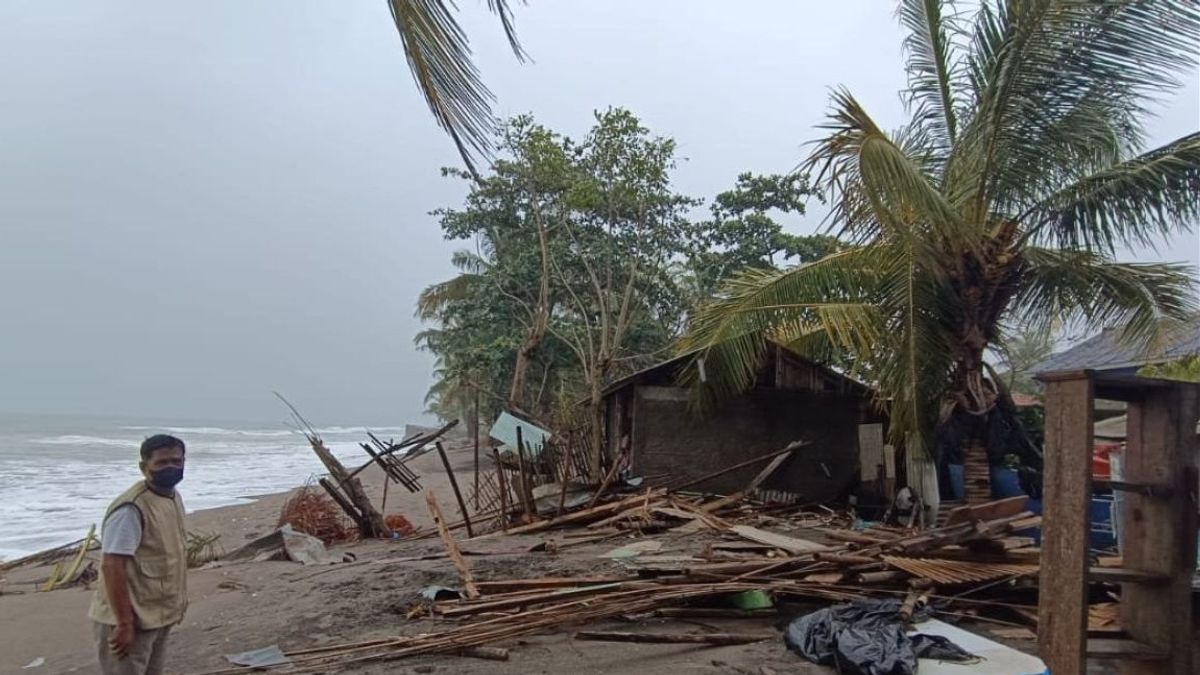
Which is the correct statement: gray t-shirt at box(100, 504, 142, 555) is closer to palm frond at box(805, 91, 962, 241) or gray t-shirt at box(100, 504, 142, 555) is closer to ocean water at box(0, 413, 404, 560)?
palm frond at box(805, 91, 962, 241)

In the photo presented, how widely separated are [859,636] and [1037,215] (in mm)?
5772

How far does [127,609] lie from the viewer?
4.09 metres

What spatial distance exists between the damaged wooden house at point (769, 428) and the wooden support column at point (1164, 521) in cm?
865

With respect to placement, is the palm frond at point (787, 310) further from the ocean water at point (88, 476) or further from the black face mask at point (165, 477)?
the ocean water at point (88, 476)

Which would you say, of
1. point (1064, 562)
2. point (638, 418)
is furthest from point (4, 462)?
point (1064, 562)

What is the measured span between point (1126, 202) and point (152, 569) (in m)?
8.84

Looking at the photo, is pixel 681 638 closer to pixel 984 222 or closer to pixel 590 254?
pixel 984 222

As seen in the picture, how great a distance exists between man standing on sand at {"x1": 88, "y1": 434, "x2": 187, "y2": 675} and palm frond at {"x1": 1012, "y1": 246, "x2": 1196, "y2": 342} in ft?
27.2

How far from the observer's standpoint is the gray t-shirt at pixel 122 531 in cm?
407

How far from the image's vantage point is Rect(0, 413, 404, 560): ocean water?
65.6 feet

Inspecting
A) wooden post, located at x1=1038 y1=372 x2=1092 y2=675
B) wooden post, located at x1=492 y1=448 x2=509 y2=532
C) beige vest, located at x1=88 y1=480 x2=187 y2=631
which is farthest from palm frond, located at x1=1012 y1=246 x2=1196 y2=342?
beige vest, located at x1=88 y1=480 x2=187 y2=631

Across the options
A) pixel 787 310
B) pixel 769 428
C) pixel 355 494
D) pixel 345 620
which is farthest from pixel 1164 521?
pixel 355 494

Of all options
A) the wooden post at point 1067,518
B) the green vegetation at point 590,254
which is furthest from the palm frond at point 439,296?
the wooden post at point 1067,518

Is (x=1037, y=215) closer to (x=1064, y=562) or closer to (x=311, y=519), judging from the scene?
(x=1064, y=562)
